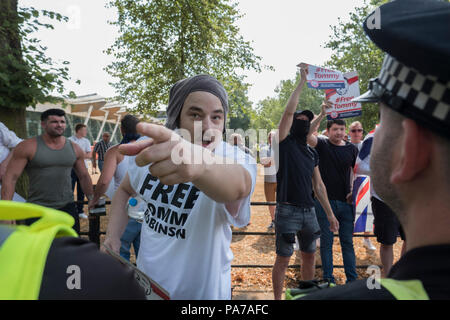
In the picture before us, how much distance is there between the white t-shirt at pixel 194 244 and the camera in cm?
167

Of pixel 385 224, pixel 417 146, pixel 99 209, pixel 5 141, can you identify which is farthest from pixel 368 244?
pixel 5 141

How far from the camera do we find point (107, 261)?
23.7 inches

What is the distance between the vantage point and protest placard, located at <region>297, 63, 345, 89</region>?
4.63 meters

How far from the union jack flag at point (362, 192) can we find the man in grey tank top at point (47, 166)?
13.6 feet

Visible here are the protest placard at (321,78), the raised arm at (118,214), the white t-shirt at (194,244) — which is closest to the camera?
the white t-shirt at (194,244)

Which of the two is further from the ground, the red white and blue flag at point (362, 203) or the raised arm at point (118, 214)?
the raised arm at point (118, 214)

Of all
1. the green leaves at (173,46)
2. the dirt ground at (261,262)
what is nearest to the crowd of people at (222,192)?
the dirt ground at (261,262)

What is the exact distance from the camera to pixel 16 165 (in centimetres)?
390

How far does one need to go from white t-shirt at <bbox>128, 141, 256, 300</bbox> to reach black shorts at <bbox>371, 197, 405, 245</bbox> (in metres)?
3.03

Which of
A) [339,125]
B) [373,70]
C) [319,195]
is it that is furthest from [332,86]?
[373,70]

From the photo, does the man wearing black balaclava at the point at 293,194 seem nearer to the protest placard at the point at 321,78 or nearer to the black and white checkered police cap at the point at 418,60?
the protest placard at the point at 321,78
